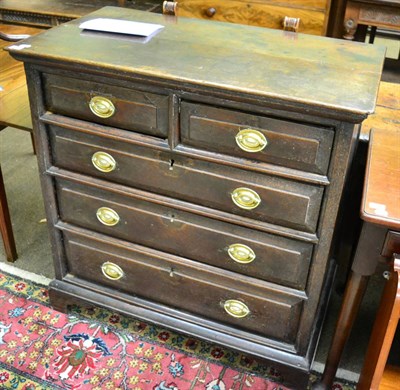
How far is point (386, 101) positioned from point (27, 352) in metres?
1.34

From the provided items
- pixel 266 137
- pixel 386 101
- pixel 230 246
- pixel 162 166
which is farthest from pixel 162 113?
pixel 386 101

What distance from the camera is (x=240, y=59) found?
129 cm

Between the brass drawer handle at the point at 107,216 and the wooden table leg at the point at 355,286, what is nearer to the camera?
the wooden table leg at the point at 355,286

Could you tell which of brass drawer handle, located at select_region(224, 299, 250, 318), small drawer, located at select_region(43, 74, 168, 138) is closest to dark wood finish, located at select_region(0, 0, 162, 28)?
small drawer, located at select_region(43, 74, 168, 138)

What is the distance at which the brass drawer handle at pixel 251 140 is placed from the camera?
45.8 inches

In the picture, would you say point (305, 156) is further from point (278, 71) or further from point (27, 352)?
point (27, 352)

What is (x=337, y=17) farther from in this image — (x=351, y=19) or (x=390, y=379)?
(x=390, y=379)

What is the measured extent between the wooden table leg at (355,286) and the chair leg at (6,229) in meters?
1.15

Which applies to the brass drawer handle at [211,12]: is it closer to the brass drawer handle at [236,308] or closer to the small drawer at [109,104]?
the small drawer at [109,104]

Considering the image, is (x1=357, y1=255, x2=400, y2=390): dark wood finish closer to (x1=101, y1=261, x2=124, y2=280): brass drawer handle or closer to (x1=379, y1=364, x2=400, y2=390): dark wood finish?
(x1=379, y1=364, x2=400, y2=390): dark wood finish

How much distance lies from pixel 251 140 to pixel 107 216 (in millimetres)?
512

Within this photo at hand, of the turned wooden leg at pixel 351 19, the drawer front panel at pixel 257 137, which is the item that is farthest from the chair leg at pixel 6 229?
the turned wooden leg at pixel 351 19

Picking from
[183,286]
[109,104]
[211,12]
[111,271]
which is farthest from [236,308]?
[211,12]

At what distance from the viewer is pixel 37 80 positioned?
132 cm
